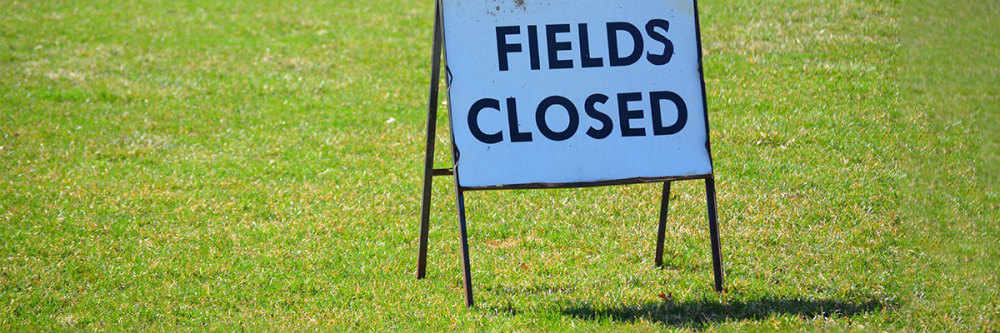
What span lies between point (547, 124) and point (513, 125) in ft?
0.61

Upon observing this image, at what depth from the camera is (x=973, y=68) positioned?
782 centimetres

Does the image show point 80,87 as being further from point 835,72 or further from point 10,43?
point 835,72

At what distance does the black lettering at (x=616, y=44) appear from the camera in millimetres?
4922

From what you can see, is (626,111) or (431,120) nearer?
(626,111)

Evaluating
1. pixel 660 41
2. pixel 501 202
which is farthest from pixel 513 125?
pixel 501 202

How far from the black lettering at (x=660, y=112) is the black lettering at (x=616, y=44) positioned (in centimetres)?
23

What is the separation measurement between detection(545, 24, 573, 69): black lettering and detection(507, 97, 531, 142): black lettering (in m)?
0.30

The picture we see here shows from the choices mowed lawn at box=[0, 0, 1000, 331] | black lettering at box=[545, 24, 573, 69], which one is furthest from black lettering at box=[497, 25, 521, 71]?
mowed lawn at box=[0, 0, 1000, 331]

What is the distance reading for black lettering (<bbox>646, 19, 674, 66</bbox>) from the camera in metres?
4.92

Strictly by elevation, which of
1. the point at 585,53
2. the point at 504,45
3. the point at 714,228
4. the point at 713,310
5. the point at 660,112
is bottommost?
the point at 713,310

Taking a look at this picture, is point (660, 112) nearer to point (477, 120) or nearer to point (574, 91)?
point (574, 91)

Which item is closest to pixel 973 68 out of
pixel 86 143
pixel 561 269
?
pixel 561 269

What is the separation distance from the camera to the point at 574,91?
16.1 feet

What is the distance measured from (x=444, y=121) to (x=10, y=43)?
7390mm
